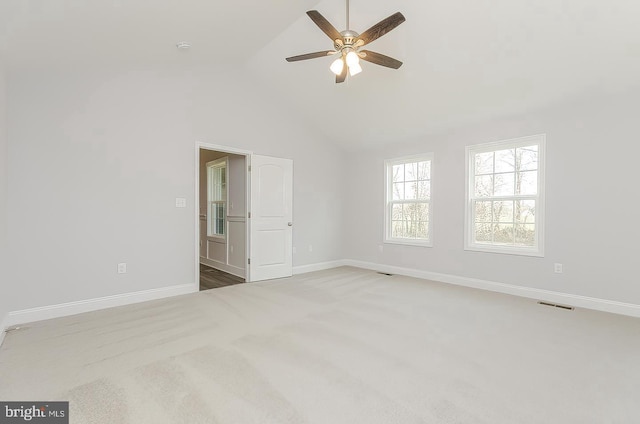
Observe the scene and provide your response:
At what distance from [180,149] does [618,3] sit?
4906 millimetres

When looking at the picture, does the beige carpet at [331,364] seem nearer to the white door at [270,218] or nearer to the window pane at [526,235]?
the window pane at [526,235]

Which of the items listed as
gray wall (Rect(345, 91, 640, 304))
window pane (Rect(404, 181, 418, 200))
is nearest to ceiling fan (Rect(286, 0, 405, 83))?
gray wall (Rect(345, 91, 640, 304))

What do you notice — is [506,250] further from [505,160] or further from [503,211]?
[505,160]

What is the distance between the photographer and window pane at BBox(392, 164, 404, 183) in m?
5.67

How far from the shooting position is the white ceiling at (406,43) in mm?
2668

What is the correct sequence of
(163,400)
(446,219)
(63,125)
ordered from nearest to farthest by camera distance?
(163,400) → (63,125) → (446,219)

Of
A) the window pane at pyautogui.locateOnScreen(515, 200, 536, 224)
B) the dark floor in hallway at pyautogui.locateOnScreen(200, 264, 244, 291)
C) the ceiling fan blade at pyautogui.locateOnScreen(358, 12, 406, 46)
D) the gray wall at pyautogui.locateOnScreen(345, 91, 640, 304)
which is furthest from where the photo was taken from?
the dark floor in hallway at pyautogui.locateOnScreen(200, 264, 244, 291)

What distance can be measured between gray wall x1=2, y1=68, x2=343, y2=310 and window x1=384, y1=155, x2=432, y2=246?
9.25 feet

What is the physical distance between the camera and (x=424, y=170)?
5.34 m

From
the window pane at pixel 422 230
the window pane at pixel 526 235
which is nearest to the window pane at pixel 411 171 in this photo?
the window pane at pixel 422 230

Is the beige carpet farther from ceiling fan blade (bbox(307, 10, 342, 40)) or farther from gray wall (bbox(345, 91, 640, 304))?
ceiling fan blade (bbox(307, 10, 342, 40))

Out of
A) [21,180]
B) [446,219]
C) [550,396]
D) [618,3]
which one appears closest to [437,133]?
[446,219]

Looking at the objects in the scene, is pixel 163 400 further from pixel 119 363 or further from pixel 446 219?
pixel 446 219

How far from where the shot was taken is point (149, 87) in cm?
387
